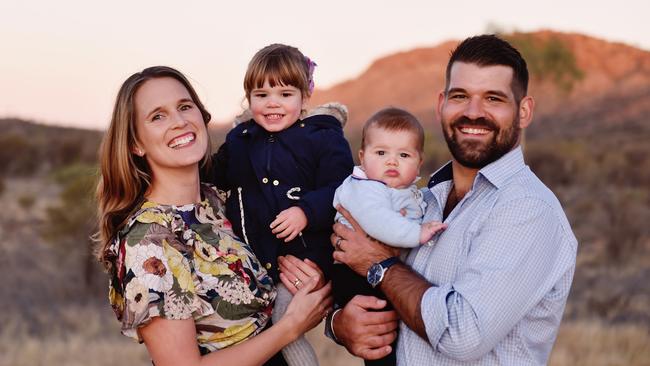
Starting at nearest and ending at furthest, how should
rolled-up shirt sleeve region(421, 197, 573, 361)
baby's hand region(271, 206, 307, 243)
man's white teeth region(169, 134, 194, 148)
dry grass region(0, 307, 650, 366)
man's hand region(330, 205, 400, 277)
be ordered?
rolled-up shirt sleeve region(421, 197, 573, 361) → man's hand region(330, 205, 400, 277) → man's white teeth region(169, 134, 194, 148) → baby's hand region(271, 206, 307, 243) → dry grass region(0, 307, 650, 366)

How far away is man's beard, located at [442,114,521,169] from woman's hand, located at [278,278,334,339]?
39.0 inches

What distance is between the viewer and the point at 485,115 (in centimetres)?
340

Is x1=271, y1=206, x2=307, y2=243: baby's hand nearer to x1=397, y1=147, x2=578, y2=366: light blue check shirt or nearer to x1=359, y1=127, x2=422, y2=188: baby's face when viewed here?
x1=359, y1=127, x2=422, y2=188: baby's face

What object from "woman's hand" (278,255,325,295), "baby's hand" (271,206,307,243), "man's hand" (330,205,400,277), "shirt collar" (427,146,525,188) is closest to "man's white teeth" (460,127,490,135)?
"shirt collar" (427,146,525,188)

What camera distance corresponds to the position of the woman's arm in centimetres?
330

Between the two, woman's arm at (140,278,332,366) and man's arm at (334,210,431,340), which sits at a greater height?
man's arm at (334,210,431,340)

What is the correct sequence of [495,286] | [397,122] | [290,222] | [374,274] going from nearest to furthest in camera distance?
[495,286], [374,274], [397,122], [290,222]

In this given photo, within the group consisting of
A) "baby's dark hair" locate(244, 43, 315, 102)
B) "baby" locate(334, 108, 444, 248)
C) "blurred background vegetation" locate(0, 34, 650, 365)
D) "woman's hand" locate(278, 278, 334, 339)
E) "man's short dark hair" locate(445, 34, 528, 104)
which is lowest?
"blurred background vegetation" locate(0, 34, 650, 365)

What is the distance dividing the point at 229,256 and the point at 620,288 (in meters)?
12.4

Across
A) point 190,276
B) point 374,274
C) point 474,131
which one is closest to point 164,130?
point 190,276

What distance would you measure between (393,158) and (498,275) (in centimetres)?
89

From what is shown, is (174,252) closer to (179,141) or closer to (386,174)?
(179,141)

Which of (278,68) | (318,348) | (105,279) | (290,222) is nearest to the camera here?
(290,222)

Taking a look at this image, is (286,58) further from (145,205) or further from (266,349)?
(266,349)
